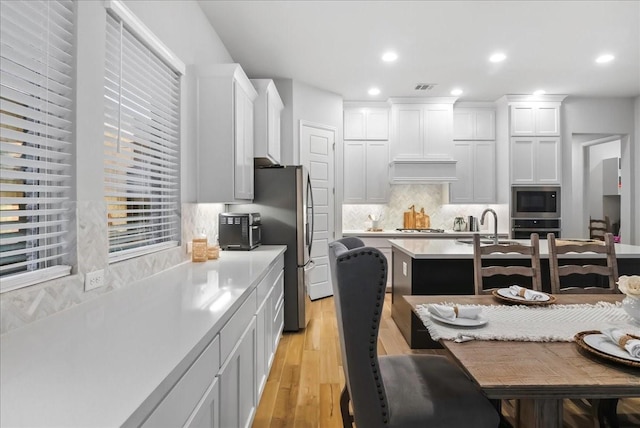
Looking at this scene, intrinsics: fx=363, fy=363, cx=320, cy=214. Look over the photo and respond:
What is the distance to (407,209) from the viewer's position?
5980 millimetres

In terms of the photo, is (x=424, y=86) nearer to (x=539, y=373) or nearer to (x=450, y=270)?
(x=450, y=270)

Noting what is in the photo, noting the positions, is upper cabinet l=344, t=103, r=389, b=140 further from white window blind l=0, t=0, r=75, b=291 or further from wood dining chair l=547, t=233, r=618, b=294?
white window blind l=0, t=0, r=75, b=291

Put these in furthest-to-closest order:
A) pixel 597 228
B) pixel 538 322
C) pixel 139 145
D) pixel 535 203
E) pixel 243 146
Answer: pixel 597 228 → pixel 535 203 → pixel 243 146 → pixel 139 145 → pixel 538 322

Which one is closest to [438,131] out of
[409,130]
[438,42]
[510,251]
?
[409,130]

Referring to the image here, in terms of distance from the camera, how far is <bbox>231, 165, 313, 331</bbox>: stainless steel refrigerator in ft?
11.7

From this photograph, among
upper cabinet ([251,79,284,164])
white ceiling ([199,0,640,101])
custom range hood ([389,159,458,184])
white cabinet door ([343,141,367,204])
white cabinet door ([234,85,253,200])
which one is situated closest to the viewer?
white cabinet door ([234,85,253,200])

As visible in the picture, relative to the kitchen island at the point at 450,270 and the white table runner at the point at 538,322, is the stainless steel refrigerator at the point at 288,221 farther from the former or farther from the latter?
the white table runner at the point at 538,322

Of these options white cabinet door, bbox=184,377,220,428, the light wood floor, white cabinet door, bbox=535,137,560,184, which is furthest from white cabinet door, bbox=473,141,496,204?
white cabinet door, bbox=184,377,220,428

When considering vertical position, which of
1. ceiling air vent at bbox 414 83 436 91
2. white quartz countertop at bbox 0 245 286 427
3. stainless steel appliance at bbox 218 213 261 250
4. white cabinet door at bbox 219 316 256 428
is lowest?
white cabinet door at bbox 219 316 256 428

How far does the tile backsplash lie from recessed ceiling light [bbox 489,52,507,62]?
7.36 feet

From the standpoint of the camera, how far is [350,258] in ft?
3.72

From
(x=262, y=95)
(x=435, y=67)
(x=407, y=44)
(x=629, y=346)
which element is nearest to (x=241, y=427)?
(x=629, y=346)

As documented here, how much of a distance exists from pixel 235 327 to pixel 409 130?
464 centimetres

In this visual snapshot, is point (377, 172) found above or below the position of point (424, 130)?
below
